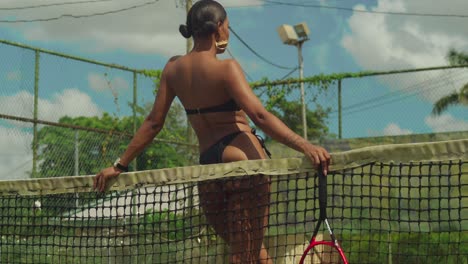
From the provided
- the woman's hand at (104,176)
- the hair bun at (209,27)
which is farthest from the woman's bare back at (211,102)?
the woman's hand at (104,176)

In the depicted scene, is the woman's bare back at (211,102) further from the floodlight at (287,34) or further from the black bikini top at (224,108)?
the floodlight at (287,34)

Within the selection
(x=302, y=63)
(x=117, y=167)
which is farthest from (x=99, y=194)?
(x=302, y=63)

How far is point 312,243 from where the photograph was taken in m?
3.13

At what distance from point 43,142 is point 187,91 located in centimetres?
851

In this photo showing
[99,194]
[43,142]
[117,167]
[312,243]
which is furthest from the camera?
[43,142]

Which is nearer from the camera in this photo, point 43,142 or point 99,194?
point 99,194

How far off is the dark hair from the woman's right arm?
0.23 metres

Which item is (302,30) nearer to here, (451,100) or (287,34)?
(287,34)

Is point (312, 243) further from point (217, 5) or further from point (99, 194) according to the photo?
point (99, 194)

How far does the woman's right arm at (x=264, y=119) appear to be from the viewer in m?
3.33

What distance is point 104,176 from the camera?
3.97m

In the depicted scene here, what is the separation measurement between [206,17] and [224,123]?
19.1 inches

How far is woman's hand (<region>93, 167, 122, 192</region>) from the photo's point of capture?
397cm

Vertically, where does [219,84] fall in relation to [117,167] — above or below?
above
